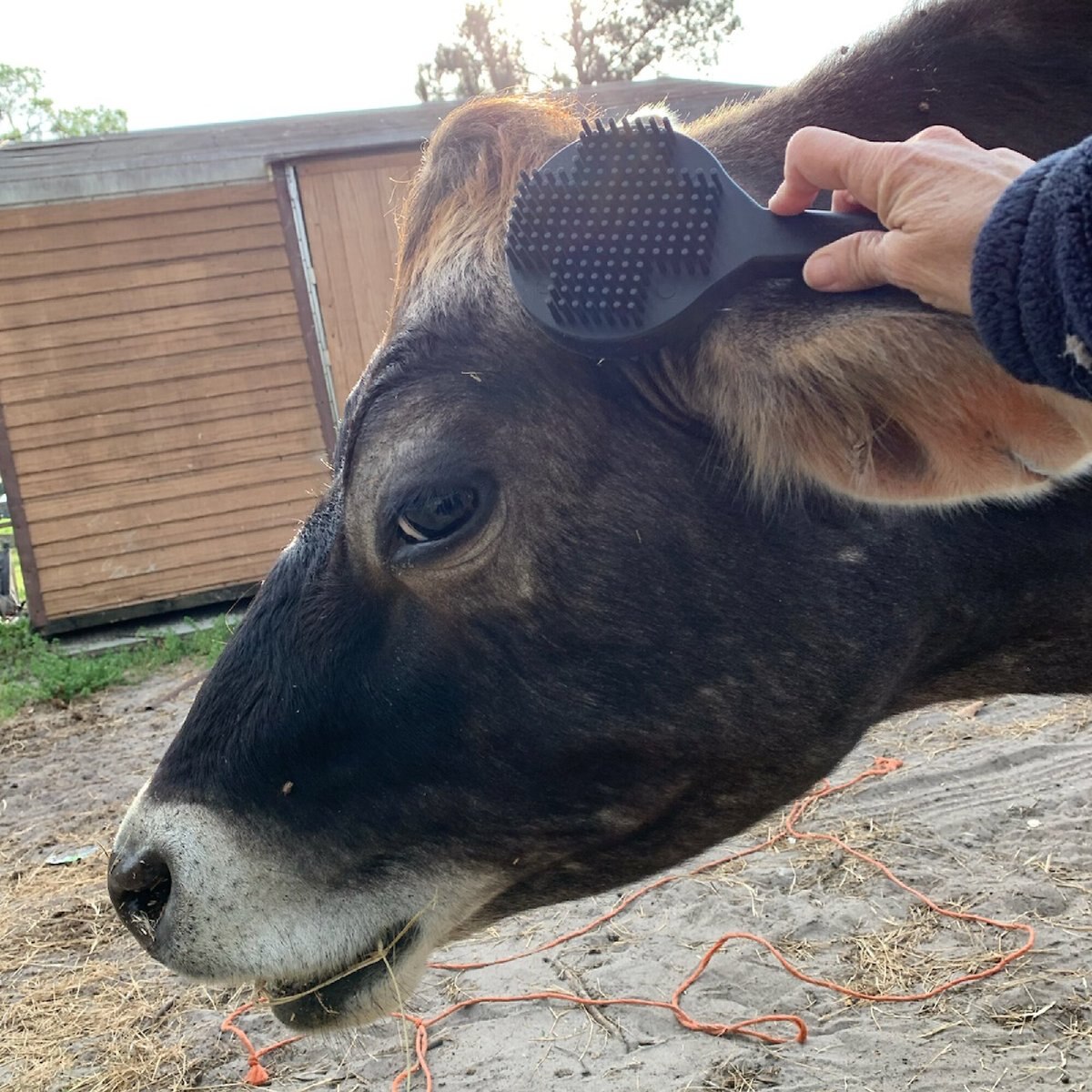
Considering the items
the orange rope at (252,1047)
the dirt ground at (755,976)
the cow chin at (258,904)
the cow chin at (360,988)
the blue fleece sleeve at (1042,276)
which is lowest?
the dirt ground at (755,976)

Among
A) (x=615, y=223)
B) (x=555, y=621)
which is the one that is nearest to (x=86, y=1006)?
(x=555, y=621)

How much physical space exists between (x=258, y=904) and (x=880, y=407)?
1.41m

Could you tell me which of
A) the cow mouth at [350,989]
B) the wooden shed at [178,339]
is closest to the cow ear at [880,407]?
the cow mouth at [350,989]

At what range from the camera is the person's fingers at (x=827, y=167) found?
1.34m

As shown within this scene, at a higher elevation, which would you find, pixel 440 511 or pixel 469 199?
pixel 469 199

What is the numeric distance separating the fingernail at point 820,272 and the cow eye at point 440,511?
2.22 feet

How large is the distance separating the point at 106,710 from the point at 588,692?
23.9ft

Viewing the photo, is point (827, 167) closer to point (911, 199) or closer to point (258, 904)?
point (911, 199)

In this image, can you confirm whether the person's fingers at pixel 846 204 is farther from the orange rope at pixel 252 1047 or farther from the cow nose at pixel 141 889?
the orange rope at pixel 252 1047

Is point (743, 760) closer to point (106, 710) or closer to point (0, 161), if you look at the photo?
point (106, 710)

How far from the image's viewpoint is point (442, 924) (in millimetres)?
2068

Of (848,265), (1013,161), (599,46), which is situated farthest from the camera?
(599,46)

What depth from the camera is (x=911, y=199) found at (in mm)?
1268

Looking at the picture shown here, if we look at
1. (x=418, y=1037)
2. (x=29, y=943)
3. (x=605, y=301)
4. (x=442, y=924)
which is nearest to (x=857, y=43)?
(x=605, y=301)
